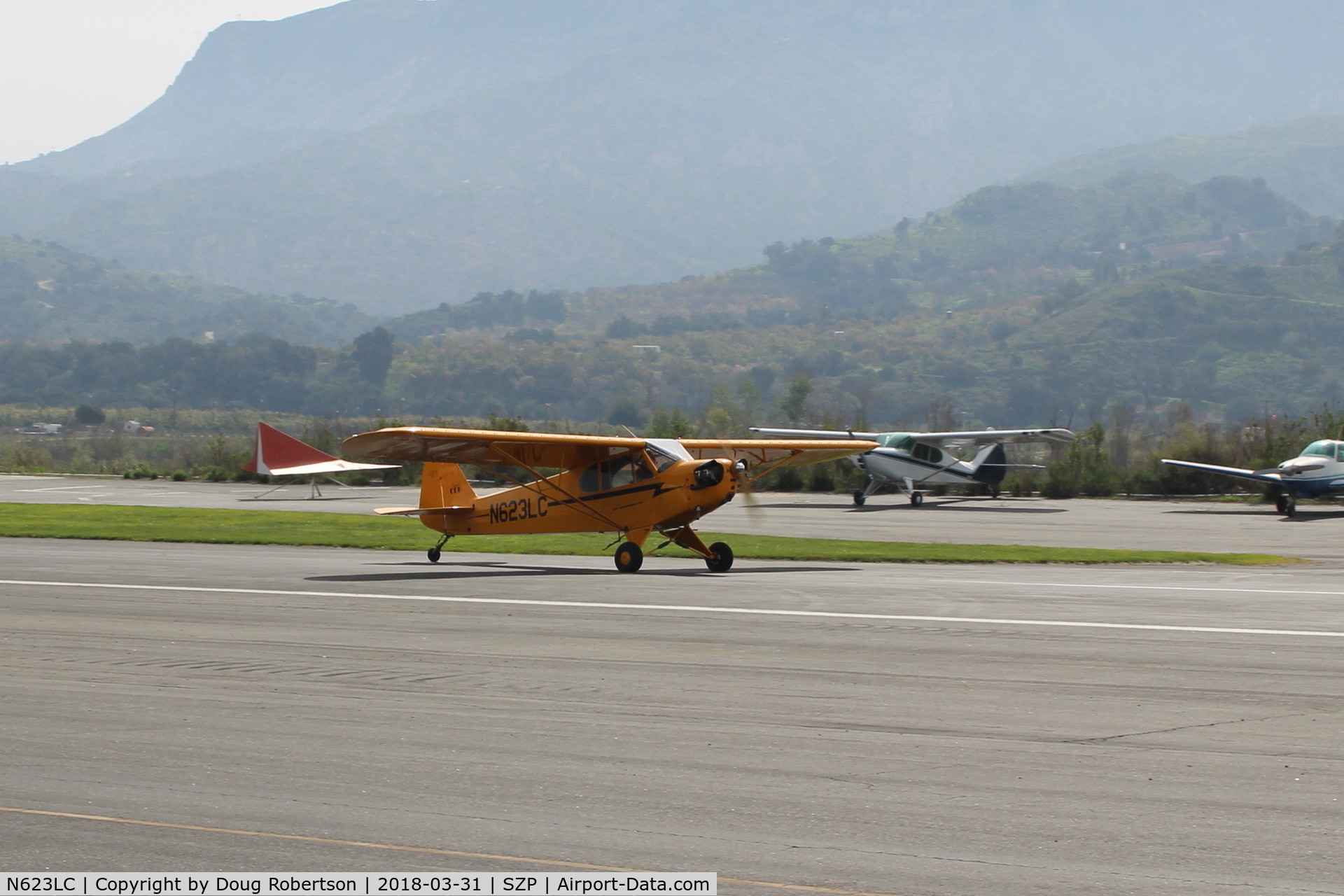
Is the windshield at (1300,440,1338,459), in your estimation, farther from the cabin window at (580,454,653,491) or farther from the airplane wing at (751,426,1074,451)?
the cabin window at (580,454,653,491)

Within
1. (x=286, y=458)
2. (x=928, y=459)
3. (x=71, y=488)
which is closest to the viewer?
(x=928, y=459)

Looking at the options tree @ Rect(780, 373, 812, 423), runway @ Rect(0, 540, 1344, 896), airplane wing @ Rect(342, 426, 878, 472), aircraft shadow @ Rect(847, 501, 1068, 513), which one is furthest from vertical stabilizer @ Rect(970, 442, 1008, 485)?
tree @ Rect(780, 373, 812, 423)

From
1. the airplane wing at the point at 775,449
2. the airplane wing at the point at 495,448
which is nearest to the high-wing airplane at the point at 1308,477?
the airplane wing at the point at 775,449

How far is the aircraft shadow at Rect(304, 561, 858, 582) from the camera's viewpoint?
19641 mm

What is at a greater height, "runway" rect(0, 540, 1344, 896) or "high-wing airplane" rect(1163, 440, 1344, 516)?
"high-wing airplane" rect(1163, 440, 1344, 516)

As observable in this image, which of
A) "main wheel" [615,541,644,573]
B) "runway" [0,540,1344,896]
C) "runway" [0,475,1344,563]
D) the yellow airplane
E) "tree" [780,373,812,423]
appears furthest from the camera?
"tree" [780,373,812,423]

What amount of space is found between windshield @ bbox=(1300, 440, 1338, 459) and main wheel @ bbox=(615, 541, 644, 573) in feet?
85.1

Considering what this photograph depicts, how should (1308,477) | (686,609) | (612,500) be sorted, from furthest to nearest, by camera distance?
(1308,477) < (612,500) < (686,609)

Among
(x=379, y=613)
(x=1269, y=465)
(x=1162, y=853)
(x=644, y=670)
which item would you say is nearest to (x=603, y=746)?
(x=644, y=670)

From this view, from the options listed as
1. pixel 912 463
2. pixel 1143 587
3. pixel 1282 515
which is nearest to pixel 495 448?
pixel 1143 587

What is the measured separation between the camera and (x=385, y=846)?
6.55 m

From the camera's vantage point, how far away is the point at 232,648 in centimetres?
1261

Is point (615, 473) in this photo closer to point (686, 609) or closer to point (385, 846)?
point (686, 609)

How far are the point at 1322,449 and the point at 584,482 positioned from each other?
86.6 feet
